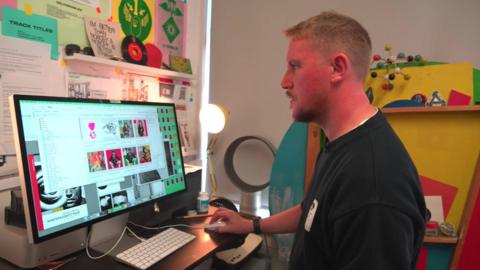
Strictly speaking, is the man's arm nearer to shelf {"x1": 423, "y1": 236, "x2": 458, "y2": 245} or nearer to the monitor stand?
the monitor stand

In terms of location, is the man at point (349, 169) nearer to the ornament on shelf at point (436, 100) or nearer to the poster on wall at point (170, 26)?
the ornament on shelf at point (436, 100)

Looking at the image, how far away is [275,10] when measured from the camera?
189cm

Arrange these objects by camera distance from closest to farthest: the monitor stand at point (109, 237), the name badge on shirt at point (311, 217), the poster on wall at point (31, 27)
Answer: the name badge on shirt at point (311, 217) → the monitor stand at point (109, 237) → the poster on wall at point (31, 27)

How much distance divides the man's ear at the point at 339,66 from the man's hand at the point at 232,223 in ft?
2.05

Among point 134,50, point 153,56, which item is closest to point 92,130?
point 134,50

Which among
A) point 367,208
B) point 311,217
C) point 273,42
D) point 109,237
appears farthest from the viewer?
point 273,42

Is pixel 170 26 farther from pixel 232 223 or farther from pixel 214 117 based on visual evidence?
pixel 232 223

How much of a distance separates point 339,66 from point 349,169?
0.28 metres

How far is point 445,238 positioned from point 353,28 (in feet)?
3.29

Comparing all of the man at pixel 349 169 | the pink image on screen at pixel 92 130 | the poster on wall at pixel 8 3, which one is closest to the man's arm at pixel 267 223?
the man at pixel 349 169

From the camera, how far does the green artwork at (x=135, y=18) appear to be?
60.6 inches

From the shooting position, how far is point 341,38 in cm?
80

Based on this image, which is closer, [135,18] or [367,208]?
[367,208]

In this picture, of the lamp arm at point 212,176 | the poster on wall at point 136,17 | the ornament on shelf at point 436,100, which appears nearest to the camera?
the ornament on shelf at point 436,100
